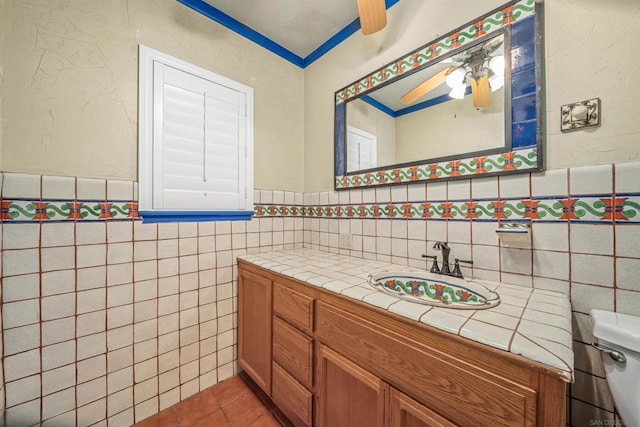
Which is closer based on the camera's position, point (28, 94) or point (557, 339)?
point (557, 339)

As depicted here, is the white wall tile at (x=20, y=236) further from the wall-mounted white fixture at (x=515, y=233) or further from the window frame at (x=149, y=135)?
the wall-mounted white fixture at (x=515, y=233)

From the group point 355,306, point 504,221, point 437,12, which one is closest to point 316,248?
point 355,306

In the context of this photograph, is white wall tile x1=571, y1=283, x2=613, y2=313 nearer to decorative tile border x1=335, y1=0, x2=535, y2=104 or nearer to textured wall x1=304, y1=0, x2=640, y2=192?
textured wall x1=304, y1=0, x2=640, y2=192

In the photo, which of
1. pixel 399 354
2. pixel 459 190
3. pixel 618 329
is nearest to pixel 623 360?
pixel 618 329

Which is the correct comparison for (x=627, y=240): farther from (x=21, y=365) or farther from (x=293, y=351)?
(x=21, y=365)

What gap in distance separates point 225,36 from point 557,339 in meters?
2.27

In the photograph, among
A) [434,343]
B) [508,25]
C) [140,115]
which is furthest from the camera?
[140,115]

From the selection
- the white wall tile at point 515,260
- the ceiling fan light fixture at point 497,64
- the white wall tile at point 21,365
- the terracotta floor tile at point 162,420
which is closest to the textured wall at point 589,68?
the ceiling fan light fixture at point 497,64

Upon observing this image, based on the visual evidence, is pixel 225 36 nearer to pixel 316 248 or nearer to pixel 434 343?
pixel 316 248

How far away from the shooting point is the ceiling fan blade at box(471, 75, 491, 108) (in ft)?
3.51

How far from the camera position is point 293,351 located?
114 centimetres

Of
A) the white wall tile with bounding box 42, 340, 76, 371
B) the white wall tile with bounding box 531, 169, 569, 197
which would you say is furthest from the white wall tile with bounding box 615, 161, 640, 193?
the white wall tile with bounding box 42, 340, 76, 371

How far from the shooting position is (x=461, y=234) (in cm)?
114

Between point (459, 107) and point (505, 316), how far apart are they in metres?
0.97
